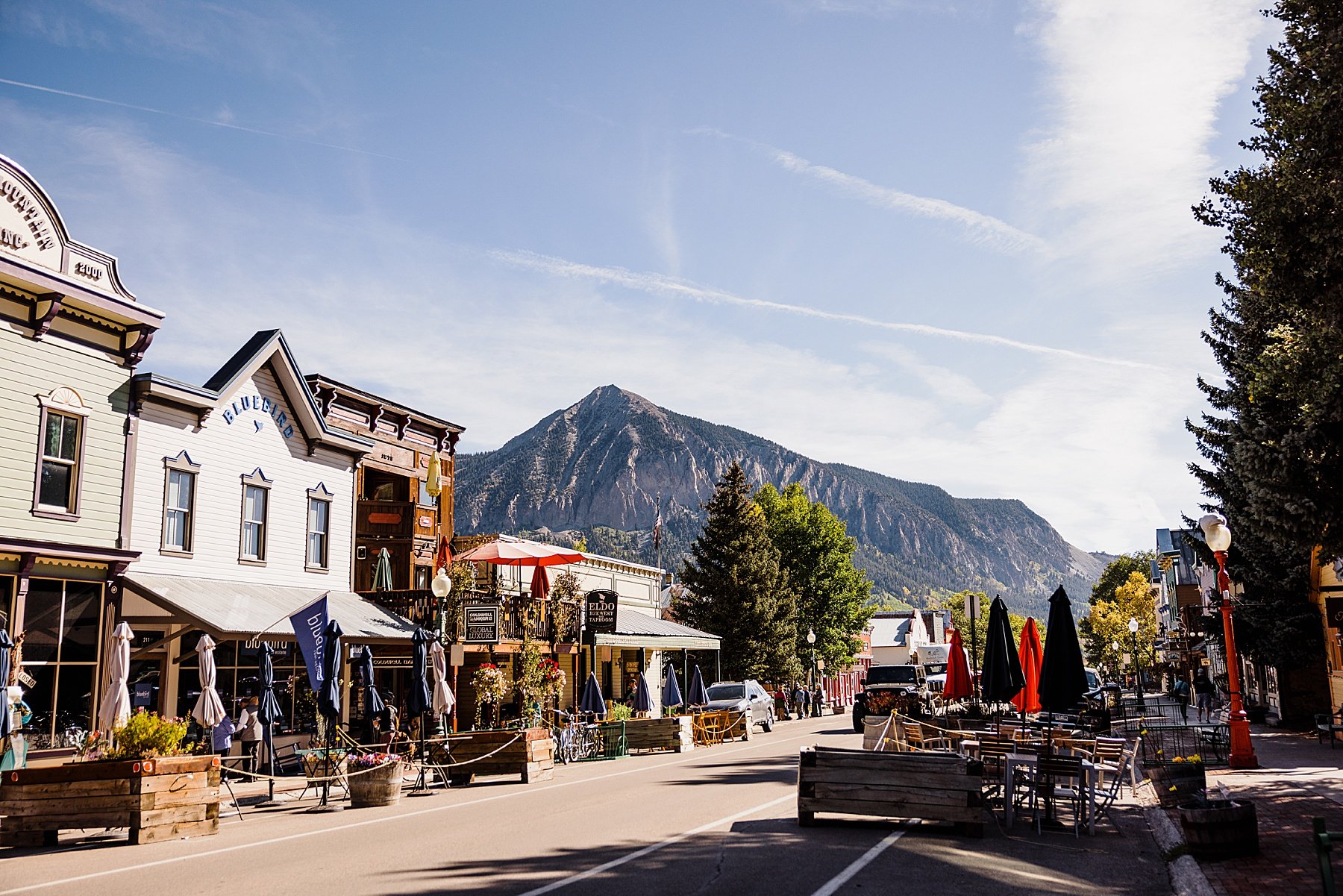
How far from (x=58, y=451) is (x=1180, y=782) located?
19524 mm

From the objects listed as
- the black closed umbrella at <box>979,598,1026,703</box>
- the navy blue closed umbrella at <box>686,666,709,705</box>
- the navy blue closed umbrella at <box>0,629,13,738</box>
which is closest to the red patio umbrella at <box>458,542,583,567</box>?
the navy blue closed umbrella at <box>686,666,709,705</box>

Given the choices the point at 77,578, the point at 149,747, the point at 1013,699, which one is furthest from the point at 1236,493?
the point at 77,578

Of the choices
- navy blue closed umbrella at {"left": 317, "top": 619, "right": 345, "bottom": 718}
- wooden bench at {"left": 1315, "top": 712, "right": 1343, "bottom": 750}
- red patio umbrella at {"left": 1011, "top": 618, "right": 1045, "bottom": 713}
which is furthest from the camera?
wooden bench at {"left": 1315, "top": 712, "right": 1343, "bottom": 750}

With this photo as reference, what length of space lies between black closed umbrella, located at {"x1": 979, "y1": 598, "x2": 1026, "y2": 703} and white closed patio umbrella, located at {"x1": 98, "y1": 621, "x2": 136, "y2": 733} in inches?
549

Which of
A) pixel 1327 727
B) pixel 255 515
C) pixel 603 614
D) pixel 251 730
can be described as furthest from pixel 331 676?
pixel 1327 727

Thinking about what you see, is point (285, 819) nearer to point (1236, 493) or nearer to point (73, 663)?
point (73, 663)

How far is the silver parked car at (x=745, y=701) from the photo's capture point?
1383 inches

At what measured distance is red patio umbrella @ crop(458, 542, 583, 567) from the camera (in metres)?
28.7

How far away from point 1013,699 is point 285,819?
1264 centimetres

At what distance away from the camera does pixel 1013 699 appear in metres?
19.3

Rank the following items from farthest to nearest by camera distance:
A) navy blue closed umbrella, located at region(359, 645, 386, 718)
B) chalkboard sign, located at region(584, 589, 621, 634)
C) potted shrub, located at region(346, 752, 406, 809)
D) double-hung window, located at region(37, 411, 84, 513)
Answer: chalkboard sign, located at region(584, 589, 621, 634) < navy blue closed umbrella, located at region(359, 645, 386, 718) < double-hung window, located at region(37, 411, 84, 513) < potted shrub, located at region(346, 752, 406, 809)

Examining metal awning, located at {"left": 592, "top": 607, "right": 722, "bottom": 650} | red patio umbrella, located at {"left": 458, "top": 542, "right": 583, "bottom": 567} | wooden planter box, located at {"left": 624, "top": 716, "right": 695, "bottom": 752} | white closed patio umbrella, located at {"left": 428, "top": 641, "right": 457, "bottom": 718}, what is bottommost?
wooden planter box, located at {"left": 624, "top": 716, "right": 695, "bottom": 752}

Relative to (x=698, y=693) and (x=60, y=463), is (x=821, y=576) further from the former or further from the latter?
(x=60, y=463)

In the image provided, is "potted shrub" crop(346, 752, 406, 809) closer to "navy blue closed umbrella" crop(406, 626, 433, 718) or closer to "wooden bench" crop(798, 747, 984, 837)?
"navy blue closed umbrella" crop(406, 626, 433, 718)
